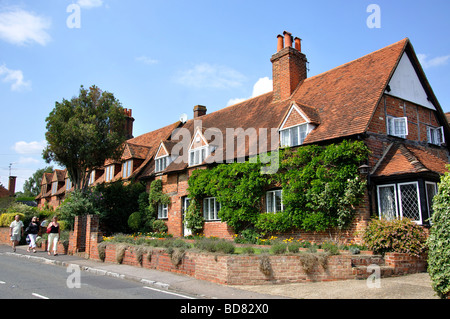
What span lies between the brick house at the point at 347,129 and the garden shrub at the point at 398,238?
44.5 inches

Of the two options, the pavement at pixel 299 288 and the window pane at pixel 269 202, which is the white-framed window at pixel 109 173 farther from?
the pavement at pixel 299 288

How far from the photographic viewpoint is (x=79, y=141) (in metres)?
21.6

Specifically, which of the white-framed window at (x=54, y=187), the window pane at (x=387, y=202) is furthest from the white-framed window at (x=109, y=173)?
the window pane at (x=387, y=202)

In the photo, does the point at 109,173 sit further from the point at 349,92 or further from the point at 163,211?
the point at 349,92

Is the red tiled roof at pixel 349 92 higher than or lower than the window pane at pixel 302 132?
higher

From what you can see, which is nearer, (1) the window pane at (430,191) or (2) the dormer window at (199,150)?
(1) the window pane at (430,191)

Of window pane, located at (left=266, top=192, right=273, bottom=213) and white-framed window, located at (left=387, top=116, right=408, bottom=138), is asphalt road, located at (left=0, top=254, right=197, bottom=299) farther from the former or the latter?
white-framed window, located at (left=387, top=116, right=408, bottom=138)

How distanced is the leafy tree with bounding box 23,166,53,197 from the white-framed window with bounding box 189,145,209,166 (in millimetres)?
70509

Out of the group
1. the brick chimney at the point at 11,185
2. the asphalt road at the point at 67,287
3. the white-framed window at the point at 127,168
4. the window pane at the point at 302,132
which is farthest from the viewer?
the brick chimney at the point at 11,185

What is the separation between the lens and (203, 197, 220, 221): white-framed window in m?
19.9

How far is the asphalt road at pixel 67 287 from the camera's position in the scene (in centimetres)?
841

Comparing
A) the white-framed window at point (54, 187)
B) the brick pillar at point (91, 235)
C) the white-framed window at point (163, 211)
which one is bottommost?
the brick pillar at point (91, 235)
